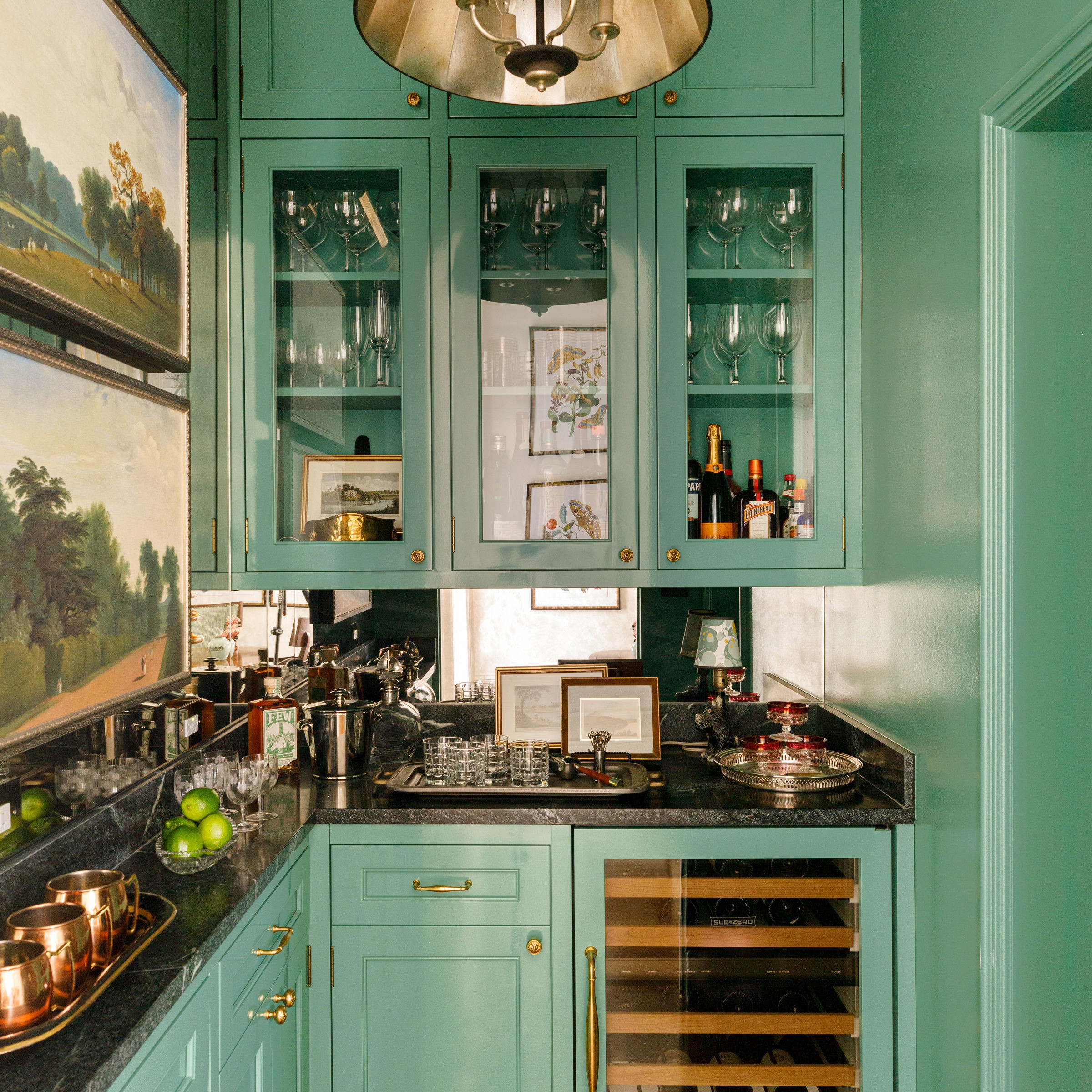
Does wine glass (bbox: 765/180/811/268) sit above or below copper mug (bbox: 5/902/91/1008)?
above

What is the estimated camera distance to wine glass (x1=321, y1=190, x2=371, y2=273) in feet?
6.93

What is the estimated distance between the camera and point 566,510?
81.8 inches

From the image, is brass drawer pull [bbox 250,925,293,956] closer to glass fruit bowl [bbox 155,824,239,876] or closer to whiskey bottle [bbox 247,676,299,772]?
glass fruit bowl [bbox 155,824,239,876]

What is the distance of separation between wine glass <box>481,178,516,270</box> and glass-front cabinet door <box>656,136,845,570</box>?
1.22ft

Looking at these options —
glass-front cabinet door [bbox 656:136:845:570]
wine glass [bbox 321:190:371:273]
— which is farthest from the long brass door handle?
wine glass [bbox 321:190:371:273]

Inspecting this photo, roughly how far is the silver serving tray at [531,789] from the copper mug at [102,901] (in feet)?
2.33

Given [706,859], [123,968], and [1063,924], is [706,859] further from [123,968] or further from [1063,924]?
[123,968]

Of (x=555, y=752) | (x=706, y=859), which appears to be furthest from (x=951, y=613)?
(x=555, y=752)

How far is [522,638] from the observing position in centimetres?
233

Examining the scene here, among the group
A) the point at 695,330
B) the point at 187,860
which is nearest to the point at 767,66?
the point at 695,330

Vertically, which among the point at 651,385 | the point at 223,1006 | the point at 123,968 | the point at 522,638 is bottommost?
the point at 223,1006

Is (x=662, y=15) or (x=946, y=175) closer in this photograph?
(x=662, y=15)

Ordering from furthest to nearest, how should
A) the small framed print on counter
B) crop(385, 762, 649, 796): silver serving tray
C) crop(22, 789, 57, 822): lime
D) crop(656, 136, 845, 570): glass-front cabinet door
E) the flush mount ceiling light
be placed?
1. the small framed print on counter
2. crop(656, 136, 845, 570): glass-front cabinet door
3. crop(385, 762, 649, 796): silver serving tray
4. crop(22, 789, 57, 822): lime
5. the flush mount ceiling light

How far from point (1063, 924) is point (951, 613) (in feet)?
1.80
